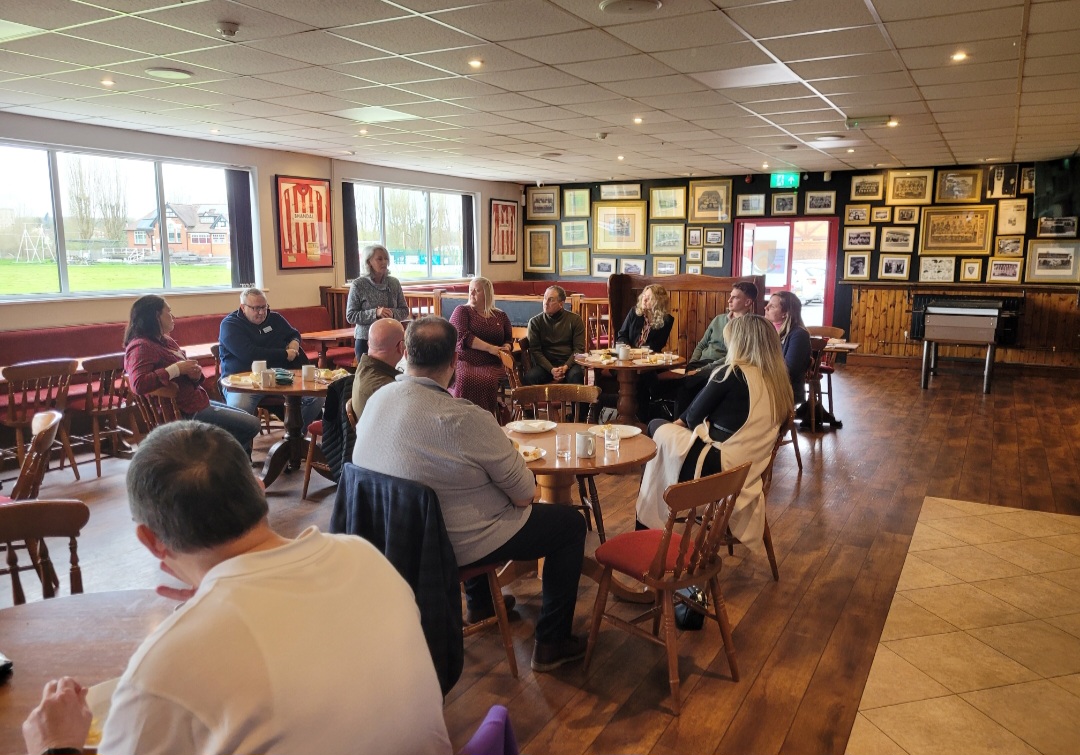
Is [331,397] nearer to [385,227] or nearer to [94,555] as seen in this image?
[94,555]

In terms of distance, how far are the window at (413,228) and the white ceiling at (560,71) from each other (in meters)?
2.34

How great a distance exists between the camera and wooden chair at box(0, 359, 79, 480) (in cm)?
523

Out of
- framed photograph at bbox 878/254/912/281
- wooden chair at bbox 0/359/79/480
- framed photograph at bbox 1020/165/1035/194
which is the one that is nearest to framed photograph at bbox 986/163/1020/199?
framed photograph at bbox 1020/165/1035/194

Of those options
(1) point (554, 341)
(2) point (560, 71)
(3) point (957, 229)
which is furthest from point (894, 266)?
(2) point (560, 71)

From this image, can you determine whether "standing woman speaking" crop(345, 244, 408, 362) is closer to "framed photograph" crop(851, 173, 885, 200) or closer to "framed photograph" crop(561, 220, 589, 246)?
"framed photograph" crop(561, 220, 589, 246)

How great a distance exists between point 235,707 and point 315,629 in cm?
14

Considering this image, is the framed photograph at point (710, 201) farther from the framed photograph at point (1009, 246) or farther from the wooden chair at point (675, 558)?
the wooden chair at point (675, 558)

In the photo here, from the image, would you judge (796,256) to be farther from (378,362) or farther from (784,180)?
(378,362)

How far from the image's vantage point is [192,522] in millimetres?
1196

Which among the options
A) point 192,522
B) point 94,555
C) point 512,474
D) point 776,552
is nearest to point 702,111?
point 776,552

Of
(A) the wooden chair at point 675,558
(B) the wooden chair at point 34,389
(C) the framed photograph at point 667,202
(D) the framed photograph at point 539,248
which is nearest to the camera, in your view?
(A) the wooden chair at point 675,558

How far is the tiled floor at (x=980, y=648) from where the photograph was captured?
2.62m

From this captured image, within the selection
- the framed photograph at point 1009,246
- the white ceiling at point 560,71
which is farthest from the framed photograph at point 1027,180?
the white ceiling at point 560,71

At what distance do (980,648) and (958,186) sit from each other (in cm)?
957
